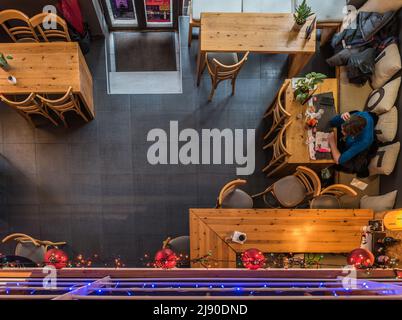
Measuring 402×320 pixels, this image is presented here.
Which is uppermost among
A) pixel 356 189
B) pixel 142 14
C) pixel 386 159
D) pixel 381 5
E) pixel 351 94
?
pixel 142 14

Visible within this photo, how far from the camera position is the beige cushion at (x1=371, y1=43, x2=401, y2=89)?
11.3 feet

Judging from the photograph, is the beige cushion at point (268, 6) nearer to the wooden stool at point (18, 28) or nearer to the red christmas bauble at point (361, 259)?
the wooden stool at point (18, 28)

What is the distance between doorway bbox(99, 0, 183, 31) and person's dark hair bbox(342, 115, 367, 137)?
2839 mm

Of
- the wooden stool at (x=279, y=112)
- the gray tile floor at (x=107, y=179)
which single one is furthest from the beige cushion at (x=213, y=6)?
the wooden stool at (x=279, y=112)

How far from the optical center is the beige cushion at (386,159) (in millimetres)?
3412

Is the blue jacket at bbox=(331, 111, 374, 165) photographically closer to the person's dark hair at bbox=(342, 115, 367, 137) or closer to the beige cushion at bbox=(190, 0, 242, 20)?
the person's dark hair at bbox=(342, 115, 367, 137)

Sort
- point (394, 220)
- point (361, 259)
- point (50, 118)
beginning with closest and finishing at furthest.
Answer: point (361, 259) → point (394, 220) → point (50, 118)

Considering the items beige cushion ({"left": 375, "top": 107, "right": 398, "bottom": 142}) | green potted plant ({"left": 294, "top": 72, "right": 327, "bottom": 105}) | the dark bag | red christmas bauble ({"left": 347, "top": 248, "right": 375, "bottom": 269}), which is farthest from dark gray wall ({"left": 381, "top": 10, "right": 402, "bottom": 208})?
the dark bag

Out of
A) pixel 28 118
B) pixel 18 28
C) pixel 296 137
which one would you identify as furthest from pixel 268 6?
pixel 28 118

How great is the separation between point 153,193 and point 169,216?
40 cm

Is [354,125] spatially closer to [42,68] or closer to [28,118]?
[42,68]

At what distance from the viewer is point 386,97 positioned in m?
3.48

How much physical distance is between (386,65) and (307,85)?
3.79 ft

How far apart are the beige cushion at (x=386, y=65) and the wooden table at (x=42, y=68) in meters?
3.76
